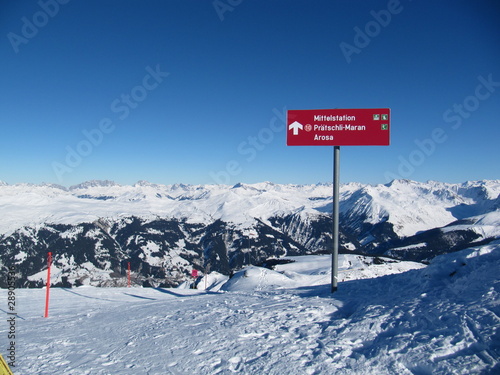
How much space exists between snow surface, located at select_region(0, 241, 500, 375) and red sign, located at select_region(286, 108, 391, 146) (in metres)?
5.54

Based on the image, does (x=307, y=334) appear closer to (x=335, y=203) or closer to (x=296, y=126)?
(x=335, y=203)

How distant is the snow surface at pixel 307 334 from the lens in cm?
628

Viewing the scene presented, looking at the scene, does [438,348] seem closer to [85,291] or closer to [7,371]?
[7,371]

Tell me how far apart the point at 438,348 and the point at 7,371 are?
798 cm

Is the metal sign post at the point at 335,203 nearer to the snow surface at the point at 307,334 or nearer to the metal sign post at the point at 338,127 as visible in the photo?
the metal sign post at the point at 338,127

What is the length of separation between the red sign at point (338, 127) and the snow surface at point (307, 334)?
18.2ft

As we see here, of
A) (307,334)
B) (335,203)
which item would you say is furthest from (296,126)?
(307,334)

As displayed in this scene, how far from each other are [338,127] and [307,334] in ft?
24.7

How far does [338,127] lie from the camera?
38.8 feet

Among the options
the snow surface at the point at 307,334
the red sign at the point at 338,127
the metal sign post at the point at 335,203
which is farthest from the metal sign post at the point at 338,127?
the snow surface at the point at 307,334

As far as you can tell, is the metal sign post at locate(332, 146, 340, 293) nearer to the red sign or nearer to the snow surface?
the red sign

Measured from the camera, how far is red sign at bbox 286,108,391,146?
11539 mm

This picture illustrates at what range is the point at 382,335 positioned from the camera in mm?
7332

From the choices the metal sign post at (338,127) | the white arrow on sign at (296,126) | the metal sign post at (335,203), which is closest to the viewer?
the metal sign post at (338,127)
